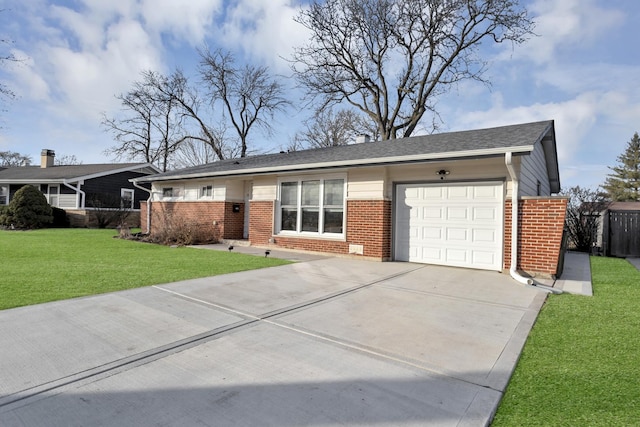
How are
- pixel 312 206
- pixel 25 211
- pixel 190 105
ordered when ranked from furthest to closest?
pixel 190 105 → pixel 25 211 → pixel 312 206

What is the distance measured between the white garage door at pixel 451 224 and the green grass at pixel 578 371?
277cm

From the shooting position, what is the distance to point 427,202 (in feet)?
28.3

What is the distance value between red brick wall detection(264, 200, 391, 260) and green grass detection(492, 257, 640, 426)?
441 centimetres

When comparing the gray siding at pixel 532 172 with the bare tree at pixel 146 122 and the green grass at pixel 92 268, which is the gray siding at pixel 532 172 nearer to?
the green grass at pixel 92 268

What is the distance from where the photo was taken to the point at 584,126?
1576cm

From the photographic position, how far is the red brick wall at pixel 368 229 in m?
9.05

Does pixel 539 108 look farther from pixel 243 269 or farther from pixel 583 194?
pixel 243 269

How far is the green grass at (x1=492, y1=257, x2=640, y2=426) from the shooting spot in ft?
7.54

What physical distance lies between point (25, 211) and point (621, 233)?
91.9 feet

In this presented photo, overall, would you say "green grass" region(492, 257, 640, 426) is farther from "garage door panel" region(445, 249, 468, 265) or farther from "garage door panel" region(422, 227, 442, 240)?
"garage door panel" region(422, 227, 442, 240)

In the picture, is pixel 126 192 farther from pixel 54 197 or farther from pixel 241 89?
pixel 241 89

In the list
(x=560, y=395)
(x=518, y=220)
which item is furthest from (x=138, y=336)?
(x=518, y=220)

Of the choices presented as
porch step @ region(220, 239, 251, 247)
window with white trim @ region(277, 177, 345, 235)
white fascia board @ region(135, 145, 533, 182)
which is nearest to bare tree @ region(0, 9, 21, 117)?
white fascia board @ region(135, 145, 533, 182)

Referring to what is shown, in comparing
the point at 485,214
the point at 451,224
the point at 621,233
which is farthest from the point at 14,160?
the point at 621,233
